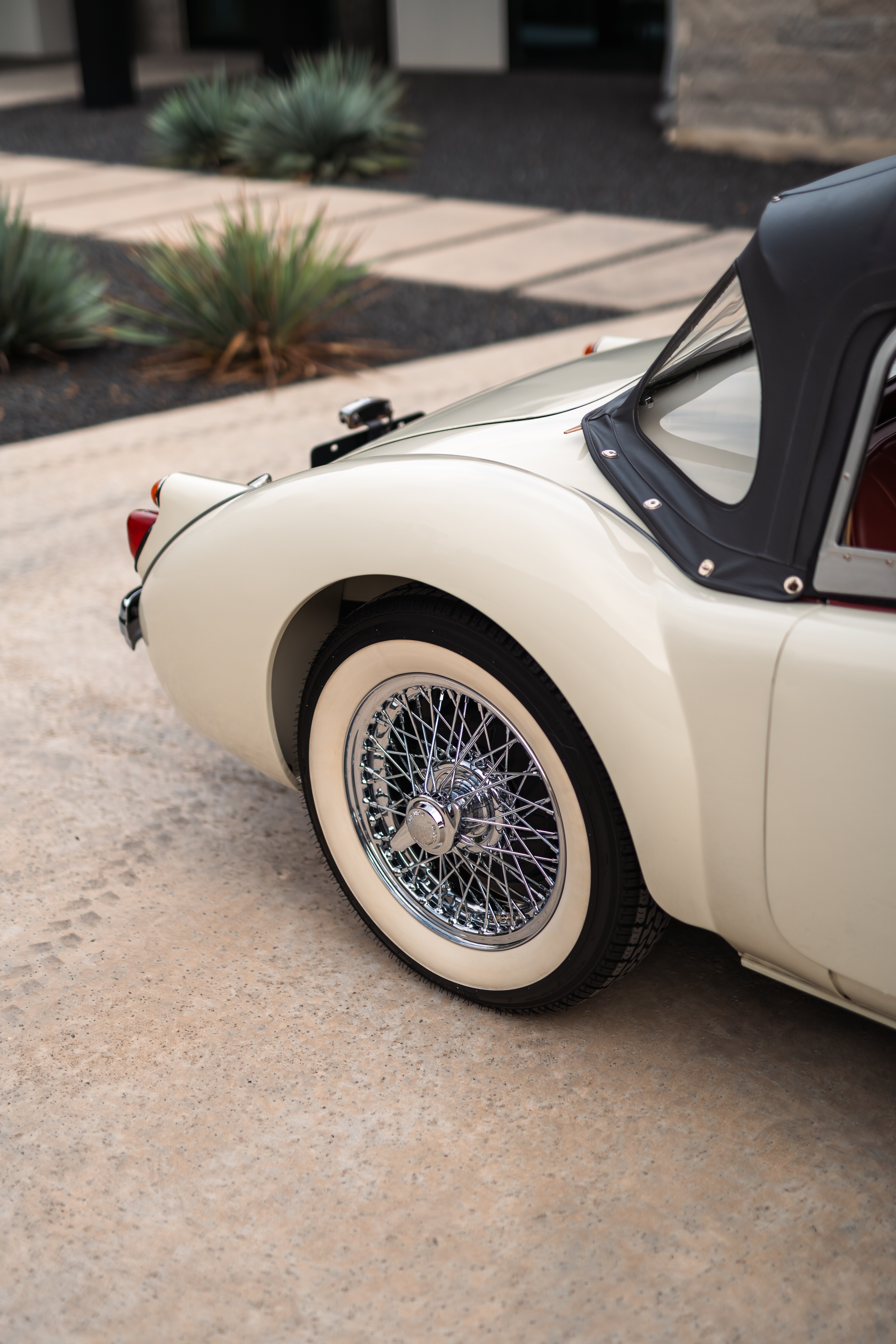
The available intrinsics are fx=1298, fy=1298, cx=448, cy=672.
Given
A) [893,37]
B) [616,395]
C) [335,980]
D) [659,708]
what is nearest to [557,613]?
[659,708]

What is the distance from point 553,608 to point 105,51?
606 inches

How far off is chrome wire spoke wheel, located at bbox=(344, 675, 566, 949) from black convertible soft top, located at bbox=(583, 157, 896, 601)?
1.64 feet

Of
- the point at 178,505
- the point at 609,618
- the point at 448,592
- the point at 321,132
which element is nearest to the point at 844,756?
the point at 609,618

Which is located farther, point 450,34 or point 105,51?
point 450,34

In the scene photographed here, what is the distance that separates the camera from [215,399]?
6355 millimetres

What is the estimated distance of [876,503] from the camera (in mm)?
1955

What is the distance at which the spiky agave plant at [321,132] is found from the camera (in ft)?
37.1

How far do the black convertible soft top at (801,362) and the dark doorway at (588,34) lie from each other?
15.2 m

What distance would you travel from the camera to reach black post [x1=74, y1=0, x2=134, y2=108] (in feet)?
49.0

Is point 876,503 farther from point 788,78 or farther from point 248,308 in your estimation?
point 788,78

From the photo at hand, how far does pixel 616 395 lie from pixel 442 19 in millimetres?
16923

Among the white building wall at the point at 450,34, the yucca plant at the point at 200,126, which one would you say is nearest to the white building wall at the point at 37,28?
the white building wall at the point at 450,34

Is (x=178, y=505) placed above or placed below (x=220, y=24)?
below

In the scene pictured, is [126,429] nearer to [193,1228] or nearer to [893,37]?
[193,1228]
